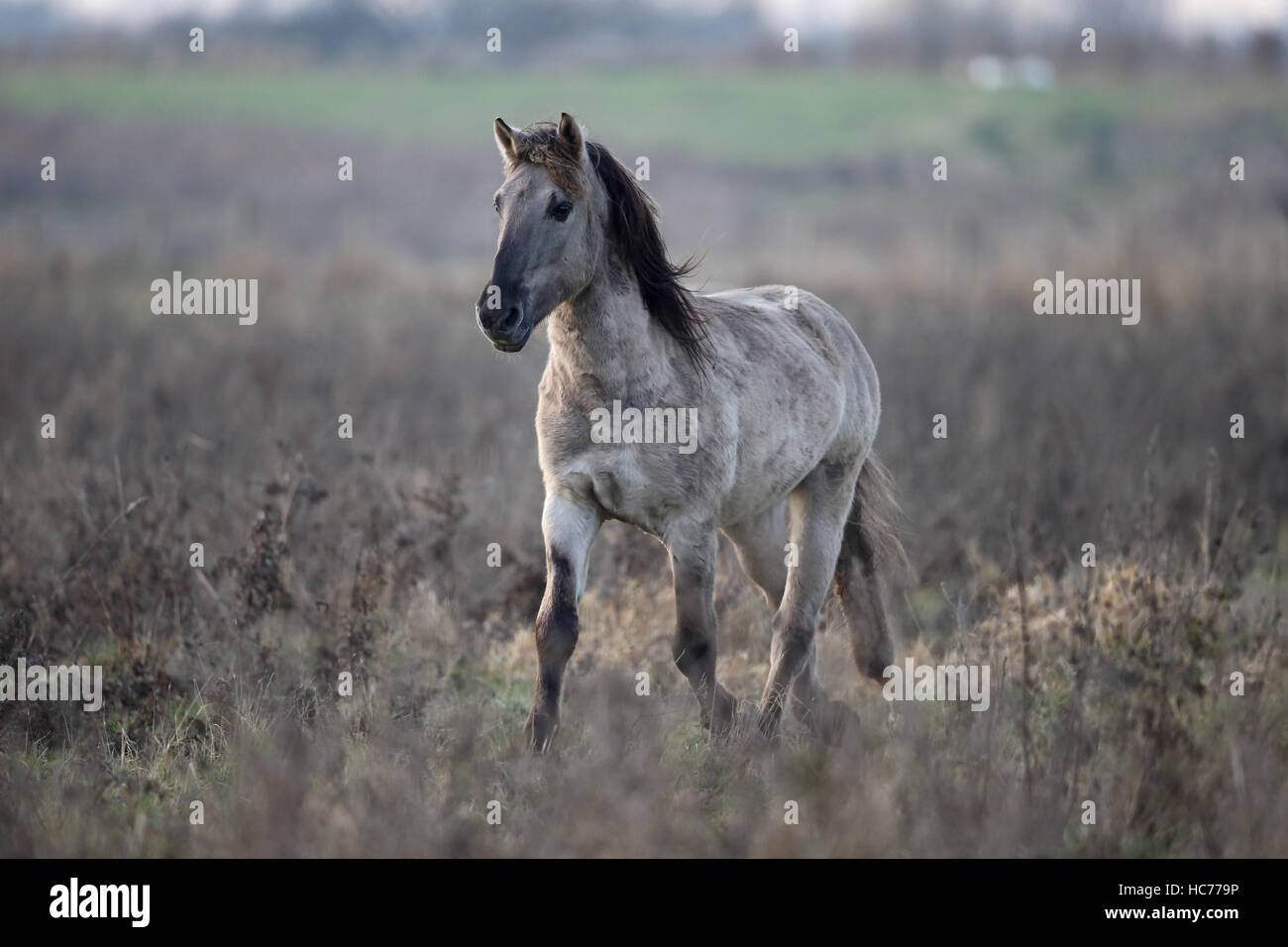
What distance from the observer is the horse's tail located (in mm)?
6824

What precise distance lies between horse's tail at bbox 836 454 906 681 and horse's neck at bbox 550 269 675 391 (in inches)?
73.3

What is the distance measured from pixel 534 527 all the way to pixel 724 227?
17.2 metres

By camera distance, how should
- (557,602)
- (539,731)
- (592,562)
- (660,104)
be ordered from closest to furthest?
1. (539,731)
2. (557,602)
3. (592,562)
4. (660,104)

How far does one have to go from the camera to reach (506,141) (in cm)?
559

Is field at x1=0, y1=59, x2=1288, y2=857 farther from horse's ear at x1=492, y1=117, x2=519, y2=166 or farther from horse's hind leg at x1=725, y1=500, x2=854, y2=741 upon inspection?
horse's ear at x1=492, y1=117, x2=519, y2=166

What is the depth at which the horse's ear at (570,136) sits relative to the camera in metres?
→ 5.38

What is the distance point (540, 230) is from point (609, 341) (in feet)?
1.87

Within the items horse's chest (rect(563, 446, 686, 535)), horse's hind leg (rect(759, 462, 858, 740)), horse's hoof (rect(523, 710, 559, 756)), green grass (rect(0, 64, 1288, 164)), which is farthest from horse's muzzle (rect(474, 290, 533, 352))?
green grass (rect(0, 64, 1288, 164))

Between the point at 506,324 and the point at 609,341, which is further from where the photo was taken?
the point at 609,341

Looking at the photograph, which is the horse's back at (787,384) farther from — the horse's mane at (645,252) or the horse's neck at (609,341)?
the horse's neck at (609,341)

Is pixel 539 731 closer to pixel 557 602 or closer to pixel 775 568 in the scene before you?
pixel 557 602

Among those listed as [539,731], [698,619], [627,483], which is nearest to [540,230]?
[627,483]

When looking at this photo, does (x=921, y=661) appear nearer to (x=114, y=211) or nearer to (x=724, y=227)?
(x=724, y=227)
